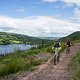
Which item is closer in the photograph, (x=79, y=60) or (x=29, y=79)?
(x=29, y=79)

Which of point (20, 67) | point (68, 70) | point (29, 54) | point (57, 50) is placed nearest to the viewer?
point (68, 70)

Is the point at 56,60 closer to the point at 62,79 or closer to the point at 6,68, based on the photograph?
the point at 6,68

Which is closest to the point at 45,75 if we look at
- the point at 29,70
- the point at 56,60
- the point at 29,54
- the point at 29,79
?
the point at 29,79

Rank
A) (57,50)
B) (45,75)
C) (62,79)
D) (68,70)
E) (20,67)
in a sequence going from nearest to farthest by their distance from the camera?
1. (62,79)
2. (45,75)
3. (68,70)
4. (20,67)
5. (57,50)

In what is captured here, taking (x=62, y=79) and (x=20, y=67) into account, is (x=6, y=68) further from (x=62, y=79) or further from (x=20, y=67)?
(x=62, y=79)

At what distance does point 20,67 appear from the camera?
64.6ft

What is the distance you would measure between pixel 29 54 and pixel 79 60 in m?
9.32

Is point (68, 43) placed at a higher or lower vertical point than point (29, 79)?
higher

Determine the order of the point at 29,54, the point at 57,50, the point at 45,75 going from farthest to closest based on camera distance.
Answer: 1. the point at 29,54
2. the point at 57,50
3. the point at 45,75

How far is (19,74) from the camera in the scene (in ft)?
57.9

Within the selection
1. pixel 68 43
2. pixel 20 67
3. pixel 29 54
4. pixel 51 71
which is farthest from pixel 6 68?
pixel 68 43

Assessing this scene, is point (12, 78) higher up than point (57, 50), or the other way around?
point (57, 50)

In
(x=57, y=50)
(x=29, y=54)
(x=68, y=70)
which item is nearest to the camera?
(x=68, y=70)

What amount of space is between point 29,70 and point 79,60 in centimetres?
325
